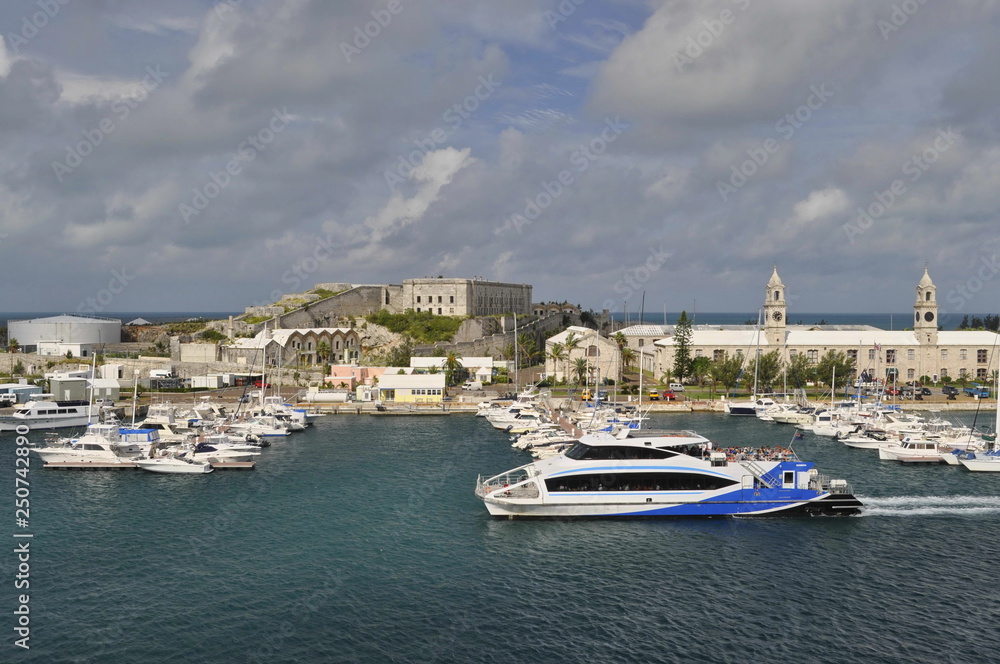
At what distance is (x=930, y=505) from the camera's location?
37.6 metres

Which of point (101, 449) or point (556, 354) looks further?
point (556, 354)

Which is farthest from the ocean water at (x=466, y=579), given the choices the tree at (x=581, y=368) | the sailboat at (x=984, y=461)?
the tree at (x=581, y=368)

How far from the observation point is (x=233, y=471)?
1800 inches

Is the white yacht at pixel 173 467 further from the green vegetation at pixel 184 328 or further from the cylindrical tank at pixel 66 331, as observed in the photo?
the cylindrical tank at pixel 66 331

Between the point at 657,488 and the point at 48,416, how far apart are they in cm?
4911

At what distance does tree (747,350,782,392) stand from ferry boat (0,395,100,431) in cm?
6047

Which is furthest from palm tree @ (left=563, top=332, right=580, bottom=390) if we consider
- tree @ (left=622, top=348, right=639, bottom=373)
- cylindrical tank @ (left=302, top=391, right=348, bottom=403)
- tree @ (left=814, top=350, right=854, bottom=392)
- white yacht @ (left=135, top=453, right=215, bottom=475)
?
white yacht @ (left=135, top=453, right=215, bottom=475)

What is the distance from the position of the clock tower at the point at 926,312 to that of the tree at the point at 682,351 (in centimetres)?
2568

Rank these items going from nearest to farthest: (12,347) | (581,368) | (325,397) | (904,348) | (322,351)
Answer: (325,397)
(581,368)
(904,348)
(322,351)
(12,347)

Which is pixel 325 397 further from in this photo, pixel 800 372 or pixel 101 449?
pixel 800 372

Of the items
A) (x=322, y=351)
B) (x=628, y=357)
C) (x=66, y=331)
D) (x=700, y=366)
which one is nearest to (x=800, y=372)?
(x=700, y=366)

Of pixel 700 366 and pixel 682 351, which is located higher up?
pixel 682 351

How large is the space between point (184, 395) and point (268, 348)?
1401 centimetres

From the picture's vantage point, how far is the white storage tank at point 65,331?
99.0 meters
